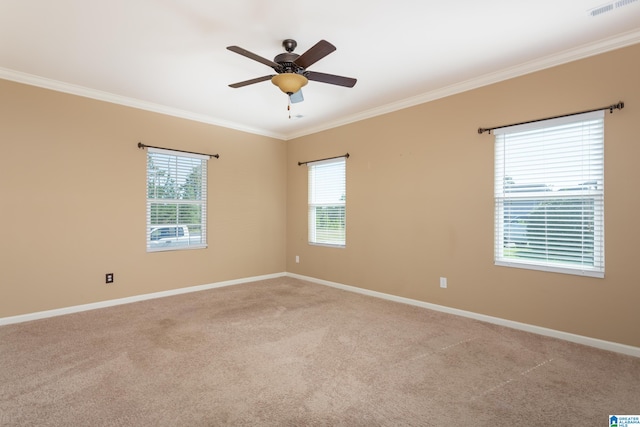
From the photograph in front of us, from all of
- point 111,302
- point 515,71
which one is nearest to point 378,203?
point 515,71

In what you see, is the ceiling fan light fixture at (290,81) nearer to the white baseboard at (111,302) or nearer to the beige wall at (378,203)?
the beige wall at (378,203)

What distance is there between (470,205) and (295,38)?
259cm

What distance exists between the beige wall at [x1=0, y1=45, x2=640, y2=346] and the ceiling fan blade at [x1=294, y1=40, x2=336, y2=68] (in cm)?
210

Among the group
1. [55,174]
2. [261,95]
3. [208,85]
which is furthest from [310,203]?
[55,174]

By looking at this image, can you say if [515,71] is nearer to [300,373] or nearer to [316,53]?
[316,53]

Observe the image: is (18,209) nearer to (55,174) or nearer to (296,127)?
(55,174)

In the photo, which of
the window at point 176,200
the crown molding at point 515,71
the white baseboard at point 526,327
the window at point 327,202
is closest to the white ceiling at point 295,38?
the crown molding at point 515,71

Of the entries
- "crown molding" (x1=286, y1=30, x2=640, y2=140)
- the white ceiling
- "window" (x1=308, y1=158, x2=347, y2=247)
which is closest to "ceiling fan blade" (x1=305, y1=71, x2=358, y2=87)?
the white ceiling

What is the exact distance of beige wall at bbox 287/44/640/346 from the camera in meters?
2.74

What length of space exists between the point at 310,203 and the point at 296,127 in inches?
53.7

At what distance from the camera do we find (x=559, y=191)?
306 cm

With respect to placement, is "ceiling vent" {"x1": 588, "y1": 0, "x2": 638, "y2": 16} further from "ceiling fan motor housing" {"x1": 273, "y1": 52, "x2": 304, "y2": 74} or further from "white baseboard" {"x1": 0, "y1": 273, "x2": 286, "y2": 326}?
"white baseboard" {"x1": 0, "y1": 273, "x2": 286, "y2": 326}

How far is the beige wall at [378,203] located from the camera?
9.18ft

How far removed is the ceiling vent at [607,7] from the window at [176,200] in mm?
4683
